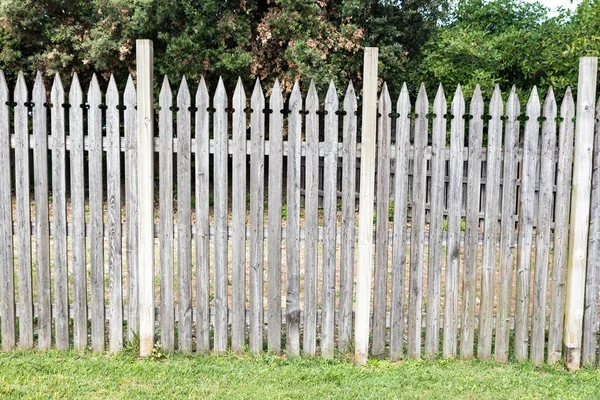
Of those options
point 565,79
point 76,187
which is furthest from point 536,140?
point 565,79

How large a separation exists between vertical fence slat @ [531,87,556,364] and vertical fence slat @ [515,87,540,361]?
0.06 m

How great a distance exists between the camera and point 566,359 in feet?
15.5

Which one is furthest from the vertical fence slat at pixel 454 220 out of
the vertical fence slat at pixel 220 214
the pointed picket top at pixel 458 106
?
the vertical fence slat at pixel 220 214

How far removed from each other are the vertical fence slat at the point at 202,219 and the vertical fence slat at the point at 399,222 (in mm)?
1382

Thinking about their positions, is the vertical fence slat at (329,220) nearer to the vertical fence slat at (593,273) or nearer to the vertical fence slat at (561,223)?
the vertical fence slat at (561,223)

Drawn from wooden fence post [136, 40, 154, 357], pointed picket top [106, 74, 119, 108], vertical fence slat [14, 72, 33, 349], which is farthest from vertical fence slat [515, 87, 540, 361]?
vertical fence slat [14, 72, 33, 349]

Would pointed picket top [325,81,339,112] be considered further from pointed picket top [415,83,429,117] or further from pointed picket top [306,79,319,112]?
pointed picket top [415,83,429,117]

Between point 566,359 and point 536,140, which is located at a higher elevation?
point 536,140

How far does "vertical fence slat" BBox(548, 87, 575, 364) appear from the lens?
445cm

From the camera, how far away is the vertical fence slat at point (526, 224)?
447 centimetres

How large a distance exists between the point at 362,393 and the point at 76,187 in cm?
256

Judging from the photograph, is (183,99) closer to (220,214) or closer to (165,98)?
(165,98)

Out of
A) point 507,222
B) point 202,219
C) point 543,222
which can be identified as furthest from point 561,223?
point 202,219

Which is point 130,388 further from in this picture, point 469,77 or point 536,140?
point 469,77
